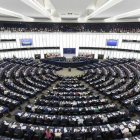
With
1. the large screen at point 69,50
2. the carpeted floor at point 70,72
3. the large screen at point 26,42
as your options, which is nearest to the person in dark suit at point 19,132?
the carpeted floor at point 70,72

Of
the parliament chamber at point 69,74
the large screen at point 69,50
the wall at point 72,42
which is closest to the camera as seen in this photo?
the parliament chamber at point 69,74

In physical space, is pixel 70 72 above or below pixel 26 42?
below

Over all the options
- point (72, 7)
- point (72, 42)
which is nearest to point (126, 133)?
point (72, 7)

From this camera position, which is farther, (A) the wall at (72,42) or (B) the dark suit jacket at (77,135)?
(A) the wall at (72,42)

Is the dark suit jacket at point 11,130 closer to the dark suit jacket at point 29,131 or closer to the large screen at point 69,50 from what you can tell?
the dark suit jacket at point 29,131

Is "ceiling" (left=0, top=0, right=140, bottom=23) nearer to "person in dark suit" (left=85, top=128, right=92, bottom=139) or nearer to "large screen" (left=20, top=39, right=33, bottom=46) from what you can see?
"large screen" (left=20, top=39, right=33, bottom=46)

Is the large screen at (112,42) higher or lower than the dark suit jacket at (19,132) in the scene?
higher

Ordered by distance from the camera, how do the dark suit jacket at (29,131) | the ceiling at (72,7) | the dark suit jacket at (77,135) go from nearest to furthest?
the dark suit jacket at (77,135) → the dark suit jacket at (29,131) → the ceiling at (72,7)

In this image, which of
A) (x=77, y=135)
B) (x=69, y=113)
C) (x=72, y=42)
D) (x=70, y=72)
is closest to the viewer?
(x=77, y=135)

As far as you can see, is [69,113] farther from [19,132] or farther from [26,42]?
[26,42]

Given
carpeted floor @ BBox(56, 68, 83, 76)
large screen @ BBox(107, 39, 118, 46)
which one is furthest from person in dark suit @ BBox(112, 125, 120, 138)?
large screen @ BBox(107, 39, 118, 46)

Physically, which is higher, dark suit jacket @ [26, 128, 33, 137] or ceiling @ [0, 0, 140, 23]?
ceiling @ [0, 0, 140, 23]

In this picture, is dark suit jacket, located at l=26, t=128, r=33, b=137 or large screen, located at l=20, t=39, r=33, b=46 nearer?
dark suit jacket, located at l=26, t=128, r=33, b=137

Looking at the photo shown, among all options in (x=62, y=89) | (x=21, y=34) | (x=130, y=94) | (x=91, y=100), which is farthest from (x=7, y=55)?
(x=130, y=94)
